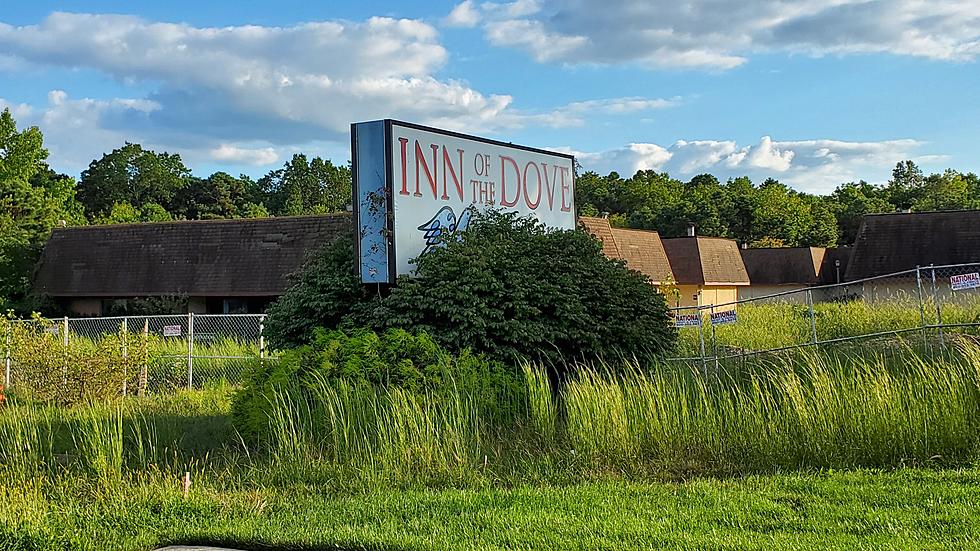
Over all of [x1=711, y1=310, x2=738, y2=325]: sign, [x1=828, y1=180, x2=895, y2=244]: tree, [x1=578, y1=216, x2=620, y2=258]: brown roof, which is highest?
[x1=828, y1=180, x2=895, y2=244]: tree

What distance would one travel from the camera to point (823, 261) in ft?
188

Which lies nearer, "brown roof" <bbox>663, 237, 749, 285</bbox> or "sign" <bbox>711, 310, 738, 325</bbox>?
"sign" <bbox>711, 310, 738, 325</bbox>

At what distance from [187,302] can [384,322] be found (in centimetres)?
2549

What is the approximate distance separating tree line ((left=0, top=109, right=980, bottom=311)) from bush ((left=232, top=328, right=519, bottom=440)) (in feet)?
153

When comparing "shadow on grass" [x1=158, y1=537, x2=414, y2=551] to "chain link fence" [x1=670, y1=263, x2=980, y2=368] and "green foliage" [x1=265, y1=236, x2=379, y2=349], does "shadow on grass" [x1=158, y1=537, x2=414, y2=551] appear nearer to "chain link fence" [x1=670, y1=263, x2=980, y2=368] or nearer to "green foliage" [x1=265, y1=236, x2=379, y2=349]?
"green foliage" [x1=265, y1=236, x2=379, y2=349]

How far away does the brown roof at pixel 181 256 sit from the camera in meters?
32.6

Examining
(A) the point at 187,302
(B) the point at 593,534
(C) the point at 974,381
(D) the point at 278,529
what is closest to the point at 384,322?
(D) the point at 278,529

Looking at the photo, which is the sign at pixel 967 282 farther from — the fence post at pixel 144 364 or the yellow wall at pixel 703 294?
the yellow wall at pixel 703 294

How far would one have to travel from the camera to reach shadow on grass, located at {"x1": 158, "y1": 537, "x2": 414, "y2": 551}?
5.70 meters

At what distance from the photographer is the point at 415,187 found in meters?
10.6

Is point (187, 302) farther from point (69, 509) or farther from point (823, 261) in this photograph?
point (823, 261)

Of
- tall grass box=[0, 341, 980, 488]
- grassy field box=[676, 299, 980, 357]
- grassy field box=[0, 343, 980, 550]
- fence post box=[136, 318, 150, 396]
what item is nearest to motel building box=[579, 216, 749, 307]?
grassy field box=[676, 299, 980, 357]

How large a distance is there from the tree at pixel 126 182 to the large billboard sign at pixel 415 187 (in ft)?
257

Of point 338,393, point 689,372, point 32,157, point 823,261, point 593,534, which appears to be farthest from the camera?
point 823,261
